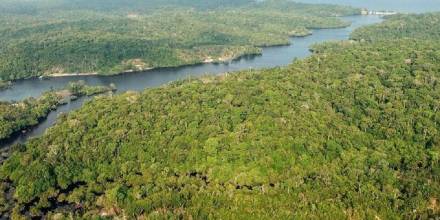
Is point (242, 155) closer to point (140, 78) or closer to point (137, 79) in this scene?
point (137, 79)

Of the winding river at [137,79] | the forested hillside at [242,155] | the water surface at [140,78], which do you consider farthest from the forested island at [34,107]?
the forested hillside at [242,155]

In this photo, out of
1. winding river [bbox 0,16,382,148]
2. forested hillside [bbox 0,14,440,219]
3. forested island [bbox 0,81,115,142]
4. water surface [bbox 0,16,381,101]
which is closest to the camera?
forested hillside [bbox 0,14,440,219]

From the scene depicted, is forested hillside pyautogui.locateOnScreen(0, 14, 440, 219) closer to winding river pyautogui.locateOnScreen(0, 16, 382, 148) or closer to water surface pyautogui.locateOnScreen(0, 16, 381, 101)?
winding river pyautogui.locateOnScreen(0, 16, 382, 148)

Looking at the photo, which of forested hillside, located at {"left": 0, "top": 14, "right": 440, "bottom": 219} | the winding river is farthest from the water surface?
forested hillside, located at {"left": 0, "top": 14, "right": 440, "bottom": 219}

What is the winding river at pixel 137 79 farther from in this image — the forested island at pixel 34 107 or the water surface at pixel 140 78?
the forested island at pixel 34 107

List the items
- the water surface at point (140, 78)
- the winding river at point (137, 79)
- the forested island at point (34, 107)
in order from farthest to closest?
the water surface at point (140, 78)
the winding river at point (137, 79)
the forested island at point (34, 107)

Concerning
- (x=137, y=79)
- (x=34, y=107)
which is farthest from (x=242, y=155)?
(x=137, y=79)

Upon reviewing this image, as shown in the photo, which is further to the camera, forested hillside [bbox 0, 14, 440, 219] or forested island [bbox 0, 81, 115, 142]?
forested island [bbox 0, 81, 115, 142]
